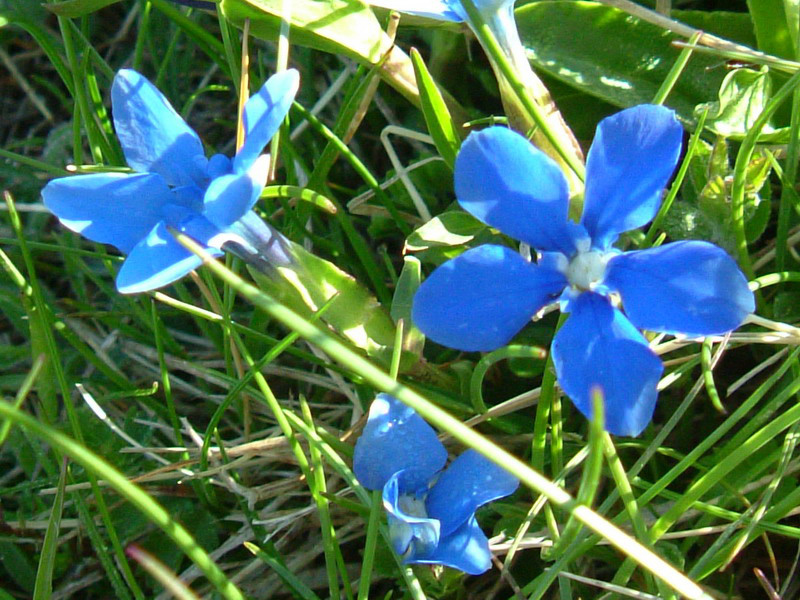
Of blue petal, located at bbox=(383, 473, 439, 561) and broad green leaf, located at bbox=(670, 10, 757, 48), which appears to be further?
broad green leaf, located at bbox=(670, 10, 757, 48)

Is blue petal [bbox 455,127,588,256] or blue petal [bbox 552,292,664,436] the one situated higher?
blue petal [bbox 455,127,588,256]

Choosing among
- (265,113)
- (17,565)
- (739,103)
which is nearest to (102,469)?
(265,113)

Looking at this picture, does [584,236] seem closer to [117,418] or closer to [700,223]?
[700,223]

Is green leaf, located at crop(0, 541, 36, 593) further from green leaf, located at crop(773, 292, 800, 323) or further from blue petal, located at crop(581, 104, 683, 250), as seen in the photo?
green leaf, located at crop(773, 292, 800, 323)

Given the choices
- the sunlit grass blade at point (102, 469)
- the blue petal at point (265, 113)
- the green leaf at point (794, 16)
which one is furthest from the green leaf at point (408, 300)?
the green leaf at point (794, 16)

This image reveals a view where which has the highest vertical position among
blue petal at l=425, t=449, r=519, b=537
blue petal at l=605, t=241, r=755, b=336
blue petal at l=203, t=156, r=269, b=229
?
blue petal at l=203, t=156, r=269, b=229

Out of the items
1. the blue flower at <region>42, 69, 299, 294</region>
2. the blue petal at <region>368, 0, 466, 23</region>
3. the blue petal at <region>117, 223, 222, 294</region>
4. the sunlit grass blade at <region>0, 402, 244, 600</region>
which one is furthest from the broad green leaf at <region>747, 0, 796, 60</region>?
the sunlit grass blade at <region>0, 402, 244, 600</region>
